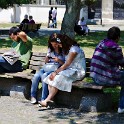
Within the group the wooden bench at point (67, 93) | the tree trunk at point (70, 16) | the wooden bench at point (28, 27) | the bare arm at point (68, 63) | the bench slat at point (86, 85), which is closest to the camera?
the bench slat at point (86, 85)

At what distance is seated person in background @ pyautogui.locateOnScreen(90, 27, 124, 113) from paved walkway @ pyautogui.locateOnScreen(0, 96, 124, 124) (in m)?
0.38

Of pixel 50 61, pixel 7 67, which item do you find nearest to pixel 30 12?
pixel 7 67

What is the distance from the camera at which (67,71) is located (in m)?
7.63

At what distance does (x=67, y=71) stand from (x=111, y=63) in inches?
30.5

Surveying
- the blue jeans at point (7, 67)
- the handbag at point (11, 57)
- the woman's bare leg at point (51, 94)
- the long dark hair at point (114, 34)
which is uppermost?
the long dark hair at point (114, 34)

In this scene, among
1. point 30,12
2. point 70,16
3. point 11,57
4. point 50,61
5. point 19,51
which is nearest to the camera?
point 50,61

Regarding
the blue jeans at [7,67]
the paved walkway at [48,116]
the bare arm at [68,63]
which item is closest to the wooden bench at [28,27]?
the blue jeans at [7,67]

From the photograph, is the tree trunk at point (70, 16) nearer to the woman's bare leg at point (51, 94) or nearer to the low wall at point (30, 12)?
the woman's bare leg at point (51, 94)

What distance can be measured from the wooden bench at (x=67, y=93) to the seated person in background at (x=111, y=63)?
0.18 m

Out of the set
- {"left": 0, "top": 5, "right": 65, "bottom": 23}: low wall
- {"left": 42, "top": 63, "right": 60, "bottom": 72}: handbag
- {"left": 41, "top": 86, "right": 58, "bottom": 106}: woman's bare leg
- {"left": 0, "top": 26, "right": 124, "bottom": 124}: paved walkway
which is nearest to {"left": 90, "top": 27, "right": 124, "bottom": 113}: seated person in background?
{"left": 0, "top": 26, "right": 124, "bottom": 124}: paved walkway

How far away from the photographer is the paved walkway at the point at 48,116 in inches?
273

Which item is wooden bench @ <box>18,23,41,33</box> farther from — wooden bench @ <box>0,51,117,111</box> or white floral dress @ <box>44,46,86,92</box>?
white floral dress @ <box>44,46,86,92</box>

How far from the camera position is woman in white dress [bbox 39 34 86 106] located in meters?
7.56

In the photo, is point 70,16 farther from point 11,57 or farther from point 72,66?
point 72,66
